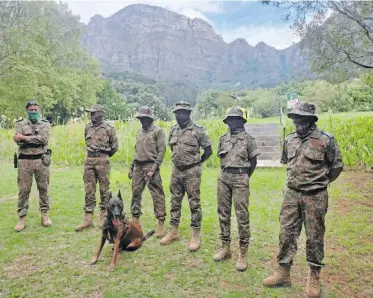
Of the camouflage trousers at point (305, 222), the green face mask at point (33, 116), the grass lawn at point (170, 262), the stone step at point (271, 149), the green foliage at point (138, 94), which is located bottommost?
the grass lawn at point (170, 262)

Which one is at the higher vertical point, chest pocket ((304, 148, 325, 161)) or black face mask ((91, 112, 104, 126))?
black face mask ((91, 112, 104, 126))

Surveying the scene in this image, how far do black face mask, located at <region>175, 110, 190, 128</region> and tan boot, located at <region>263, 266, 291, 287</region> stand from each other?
90.2 inches

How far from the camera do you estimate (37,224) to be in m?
6.00

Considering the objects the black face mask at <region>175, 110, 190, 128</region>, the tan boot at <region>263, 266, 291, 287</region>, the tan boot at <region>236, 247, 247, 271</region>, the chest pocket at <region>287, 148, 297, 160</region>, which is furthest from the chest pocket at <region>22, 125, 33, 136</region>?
the tan boot at <region>263, 266, 291, 287</region>

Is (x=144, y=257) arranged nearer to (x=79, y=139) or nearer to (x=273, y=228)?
(x=273, y=228)

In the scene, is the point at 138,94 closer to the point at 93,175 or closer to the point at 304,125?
the point at 93,175

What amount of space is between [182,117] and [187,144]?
0.39 m

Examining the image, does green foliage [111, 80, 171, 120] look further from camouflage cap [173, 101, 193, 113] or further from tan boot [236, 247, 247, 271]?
tan boot [236, 247, 247, 271]

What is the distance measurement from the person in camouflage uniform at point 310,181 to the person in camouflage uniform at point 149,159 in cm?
211

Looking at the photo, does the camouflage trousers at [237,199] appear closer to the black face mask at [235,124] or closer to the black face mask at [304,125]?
the black face mask at [235,124]

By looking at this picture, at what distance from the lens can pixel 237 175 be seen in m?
4.28

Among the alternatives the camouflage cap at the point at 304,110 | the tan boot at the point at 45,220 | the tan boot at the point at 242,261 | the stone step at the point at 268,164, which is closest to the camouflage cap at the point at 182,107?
the camouflage cap at the point at 304,110

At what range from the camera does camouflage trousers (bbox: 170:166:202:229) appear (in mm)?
4867

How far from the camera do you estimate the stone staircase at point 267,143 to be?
11970mm
